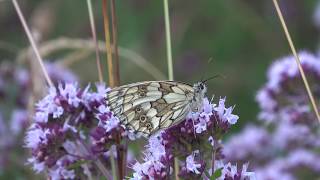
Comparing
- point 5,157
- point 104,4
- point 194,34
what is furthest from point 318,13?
point 104,4

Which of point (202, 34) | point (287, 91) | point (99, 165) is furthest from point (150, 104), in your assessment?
point (202, 34)

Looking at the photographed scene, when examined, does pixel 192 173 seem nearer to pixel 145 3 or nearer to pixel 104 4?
pixel 104 4

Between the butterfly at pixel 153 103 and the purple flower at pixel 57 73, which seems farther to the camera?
the purple flower at pixel 57 73

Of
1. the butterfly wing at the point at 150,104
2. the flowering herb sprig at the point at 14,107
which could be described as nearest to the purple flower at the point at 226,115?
the butterfly wing at the point at 150,104

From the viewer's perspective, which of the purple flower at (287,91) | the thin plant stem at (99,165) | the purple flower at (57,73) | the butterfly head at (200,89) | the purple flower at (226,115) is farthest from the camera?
the purple flower at (57,73)

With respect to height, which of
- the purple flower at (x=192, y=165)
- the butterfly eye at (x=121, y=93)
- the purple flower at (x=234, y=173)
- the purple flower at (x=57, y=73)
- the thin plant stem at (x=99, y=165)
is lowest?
the purple flower at (x=234, y=173)

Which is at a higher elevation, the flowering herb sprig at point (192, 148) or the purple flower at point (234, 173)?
the flowering herb sprig at point (192, 148)

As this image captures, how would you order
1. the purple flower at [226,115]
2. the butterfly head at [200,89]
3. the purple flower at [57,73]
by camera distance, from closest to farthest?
the purple flower at [226,115] → the butterfly head at [200,89] → the purple flower at [57,73]

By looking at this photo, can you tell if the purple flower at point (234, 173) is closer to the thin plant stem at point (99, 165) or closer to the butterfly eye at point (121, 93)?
the butterfly eye at point (121, 93)

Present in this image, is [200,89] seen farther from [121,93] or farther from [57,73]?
[57,73]
